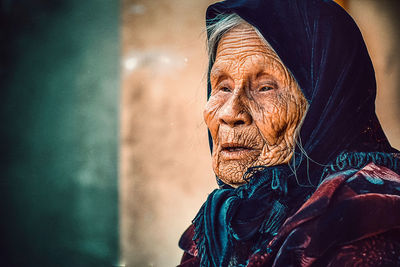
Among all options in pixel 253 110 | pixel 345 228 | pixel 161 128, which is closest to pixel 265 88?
pixel 253 110

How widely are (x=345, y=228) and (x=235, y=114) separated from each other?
0.60m

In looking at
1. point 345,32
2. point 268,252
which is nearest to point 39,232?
point 268,252

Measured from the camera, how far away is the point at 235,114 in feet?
5.61

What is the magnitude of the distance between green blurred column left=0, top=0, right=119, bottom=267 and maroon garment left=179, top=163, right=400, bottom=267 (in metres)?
2.56

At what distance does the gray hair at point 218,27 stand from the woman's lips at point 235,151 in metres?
0.44

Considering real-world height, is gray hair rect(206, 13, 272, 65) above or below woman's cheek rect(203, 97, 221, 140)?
above

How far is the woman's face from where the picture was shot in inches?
66.1

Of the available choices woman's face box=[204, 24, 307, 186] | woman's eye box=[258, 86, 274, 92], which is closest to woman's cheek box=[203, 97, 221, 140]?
woman's face box=[204, 24, 307, 186]

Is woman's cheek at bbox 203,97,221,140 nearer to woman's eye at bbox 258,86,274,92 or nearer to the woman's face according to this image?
the woman's face

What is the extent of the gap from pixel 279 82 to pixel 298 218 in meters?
0.54

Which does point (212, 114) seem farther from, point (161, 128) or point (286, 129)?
point (161, 128)

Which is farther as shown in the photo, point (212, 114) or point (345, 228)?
point (212, 114)

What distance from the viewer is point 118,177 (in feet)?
12.4

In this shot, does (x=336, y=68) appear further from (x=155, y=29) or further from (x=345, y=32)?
(x=155, y=29)
